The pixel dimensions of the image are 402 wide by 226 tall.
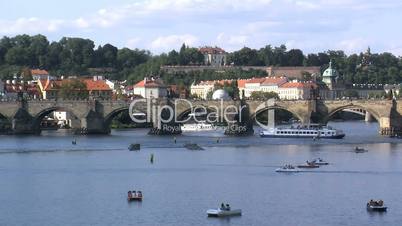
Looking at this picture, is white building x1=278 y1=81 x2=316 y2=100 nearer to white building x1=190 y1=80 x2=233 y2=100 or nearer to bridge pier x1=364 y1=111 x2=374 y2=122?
white building x1=190 y1=80 x2=233 y2=100

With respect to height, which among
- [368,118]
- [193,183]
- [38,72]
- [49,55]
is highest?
[49,55]

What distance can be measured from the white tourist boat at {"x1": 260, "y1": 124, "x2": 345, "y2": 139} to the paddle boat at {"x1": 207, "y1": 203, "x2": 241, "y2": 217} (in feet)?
174

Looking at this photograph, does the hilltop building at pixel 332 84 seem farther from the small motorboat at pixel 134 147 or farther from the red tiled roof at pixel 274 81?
the small motorboat at pixel 134 147

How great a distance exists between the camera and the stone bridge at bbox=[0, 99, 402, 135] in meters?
112

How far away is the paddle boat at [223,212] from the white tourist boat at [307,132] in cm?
5301

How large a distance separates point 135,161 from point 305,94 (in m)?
94.9

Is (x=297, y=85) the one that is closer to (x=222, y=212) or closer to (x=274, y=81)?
(x=274, y=81)

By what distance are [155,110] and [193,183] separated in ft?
162

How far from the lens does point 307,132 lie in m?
109

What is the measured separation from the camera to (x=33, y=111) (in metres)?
114

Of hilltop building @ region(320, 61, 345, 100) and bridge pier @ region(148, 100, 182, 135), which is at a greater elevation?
hilltop building @ region(320, 61, 345, 100)

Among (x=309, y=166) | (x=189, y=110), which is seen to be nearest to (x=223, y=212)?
(x=309, y=166)

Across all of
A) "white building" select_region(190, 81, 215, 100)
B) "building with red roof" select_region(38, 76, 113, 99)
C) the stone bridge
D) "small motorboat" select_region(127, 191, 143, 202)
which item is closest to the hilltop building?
"white building" select_region(190, 81, 215, 100)

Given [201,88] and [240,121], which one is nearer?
[240,121]
